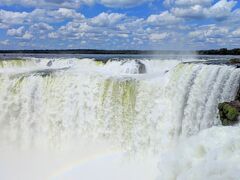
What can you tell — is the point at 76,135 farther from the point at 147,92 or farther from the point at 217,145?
the point at 217,145

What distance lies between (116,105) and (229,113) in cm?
590

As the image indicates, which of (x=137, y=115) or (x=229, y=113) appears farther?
(x=137, y=115)

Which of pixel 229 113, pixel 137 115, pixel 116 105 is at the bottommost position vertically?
pixel 137 115

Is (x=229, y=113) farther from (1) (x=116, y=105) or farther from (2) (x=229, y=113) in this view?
(1) (x=116, y=105)

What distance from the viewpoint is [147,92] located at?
1652 centimetres

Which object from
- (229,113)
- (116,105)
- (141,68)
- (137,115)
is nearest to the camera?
(229,113)

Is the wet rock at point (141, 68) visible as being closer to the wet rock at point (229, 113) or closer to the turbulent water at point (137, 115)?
the turbulent water at point (137, 115)

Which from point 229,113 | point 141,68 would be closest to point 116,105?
point 229,113

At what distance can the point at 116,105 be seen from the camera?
1711cm

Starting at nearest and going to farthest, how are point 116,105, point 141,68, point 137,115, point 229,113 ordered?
point 229,113 < point 137,115 < point 116,105 < point 141,68

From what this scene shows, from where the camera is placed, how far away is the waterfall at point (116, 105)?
1389 centimetres

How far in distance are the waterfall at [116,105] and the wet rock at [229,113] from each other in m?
0.79

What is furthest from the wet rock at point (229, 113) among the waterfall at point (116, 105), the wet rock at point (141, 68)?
the wet rock at point (141, 68)

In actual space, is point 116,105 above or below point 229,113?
below
